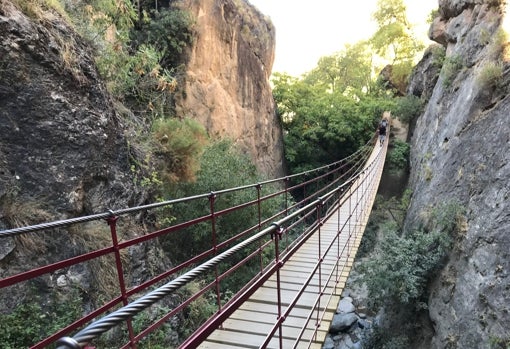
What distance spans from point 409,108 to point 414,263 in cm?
885

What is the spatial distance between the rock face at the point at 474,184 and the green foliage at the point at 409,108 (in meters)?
3.50

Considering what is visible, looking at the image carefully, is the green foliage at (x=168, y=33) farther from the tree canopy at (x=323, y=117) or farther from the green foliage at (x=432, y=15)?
the green foliage at (x=432, y=15)

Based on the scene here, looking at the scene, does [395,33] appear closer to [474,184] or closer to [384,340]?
[474,184]

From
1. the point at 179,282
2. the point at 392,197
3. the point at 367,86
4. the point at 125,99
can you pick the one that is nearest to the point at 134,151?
the point at 125,99

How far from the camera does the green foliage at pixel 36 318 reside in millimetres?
2129

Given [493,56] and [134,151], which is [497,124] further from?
[134,151]

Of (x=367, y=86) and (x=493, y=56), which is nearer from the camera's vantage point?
(x=493, y=56)

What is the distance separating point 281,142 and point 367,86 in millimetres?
10387

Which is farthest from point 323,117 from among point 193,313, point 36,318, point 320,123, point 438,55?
point 36,318

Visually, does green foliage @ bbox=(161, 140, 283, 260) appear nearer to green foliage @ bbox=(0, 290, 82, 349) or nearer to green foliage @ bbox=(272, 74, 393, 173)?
green foliage @ bbox=(0, 290, 82, 349)

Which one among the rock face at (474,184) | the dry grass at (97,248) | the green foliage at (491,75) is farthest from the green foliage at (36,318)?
the green foliage at (491,75)

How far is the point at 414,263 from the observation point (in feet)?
17.1

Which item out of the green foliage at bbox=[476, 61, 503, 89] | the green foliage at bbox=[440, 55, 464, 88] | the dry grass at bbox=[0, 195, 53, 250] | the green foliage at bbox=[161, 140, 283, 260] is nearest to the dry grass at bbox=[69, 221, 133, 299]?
the dry grass at bbox=[0, 195, 53, 250]

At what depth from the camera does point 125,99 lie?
5.63 metres
